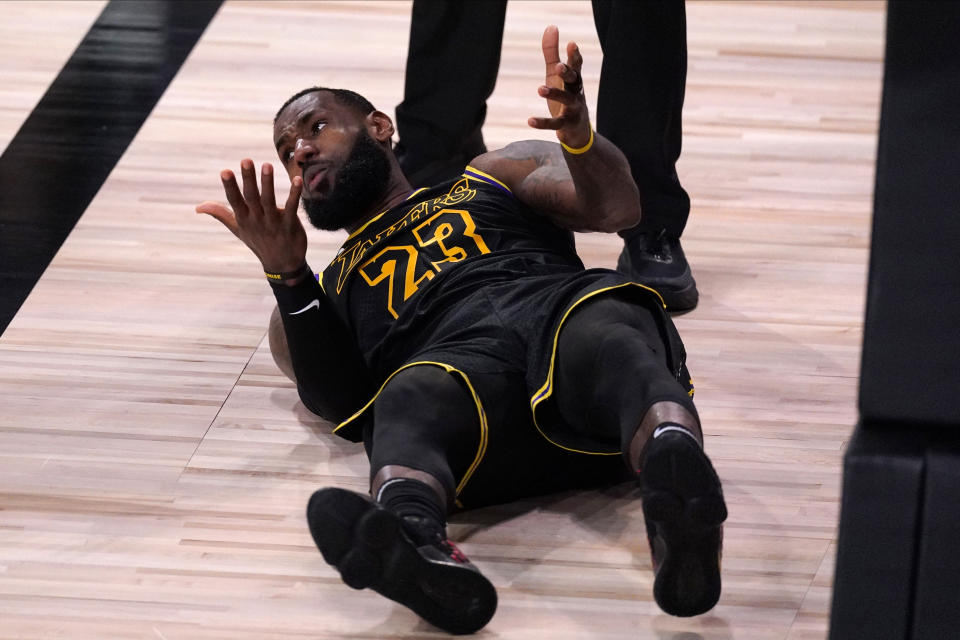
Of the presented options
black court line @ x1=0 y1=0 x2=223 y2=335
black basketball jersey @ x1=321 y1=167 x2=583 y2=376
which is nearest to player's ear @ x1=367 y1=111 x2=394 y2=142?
black basketball jersey @ x1=321 y1=167 x2=583 y2=376

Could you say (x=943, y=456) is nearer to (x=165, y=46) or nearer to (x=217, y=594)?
(x=217, y=594)

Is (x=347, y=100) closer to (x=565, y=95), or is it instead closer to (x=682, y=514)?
(x=565, y=95)

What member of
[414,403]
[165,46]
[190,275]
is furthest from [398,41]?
[414,403]

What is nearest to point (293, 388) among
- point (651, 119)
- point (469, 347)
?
point (469, 347)

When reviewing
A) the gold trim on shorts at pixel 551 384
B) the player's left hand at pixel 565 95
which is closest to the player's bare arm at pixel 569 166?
the player's left hand at pixel 565 95

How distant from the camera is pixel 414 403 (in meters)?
2.01

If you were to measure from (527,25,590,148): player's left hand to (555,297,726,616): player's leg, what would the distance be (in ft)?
0.85

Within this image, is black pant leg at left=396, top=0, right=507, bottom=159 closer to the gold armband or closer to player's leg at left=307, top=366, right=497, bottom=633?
the gold armband

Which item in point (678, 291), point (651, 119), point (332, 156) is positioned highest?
point (332, 156)

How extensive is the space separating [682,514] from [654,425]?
16cm

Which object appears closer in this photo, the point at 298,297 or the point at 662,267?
the point at 298,297

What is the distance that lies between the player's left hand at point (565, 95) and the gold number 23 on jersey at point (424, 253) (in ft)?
0.81

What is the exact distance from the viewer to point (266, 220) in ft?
6.56

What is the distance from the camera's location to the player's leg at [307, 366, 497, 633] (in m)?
1.72
